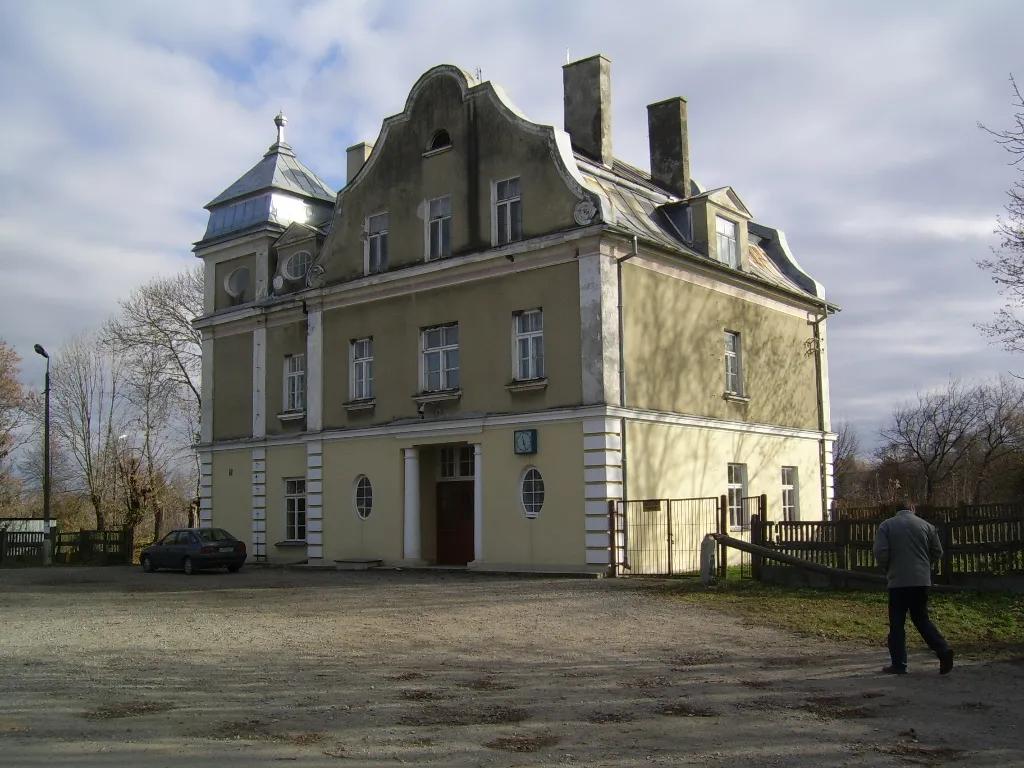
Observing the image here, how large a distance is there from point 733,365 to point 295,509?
1320cm

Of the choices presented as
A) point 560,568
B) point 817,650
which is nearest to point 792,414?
point 560,568

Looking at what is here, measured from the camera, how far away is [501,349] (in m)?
23.1

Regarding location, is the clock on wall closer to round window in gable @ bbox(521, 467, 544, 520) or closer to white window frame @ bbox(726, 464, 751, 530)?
round window in gable @ bbox(521, 467, 544, 520)

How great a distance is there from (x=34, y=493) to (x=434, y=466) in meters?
46.8

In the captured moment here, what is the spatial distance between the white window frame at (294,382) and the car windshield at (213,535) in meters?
3.99

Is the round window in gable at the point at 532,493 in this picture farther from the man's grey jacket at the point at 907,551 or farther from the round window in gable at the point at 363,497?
the man's grey jacket at the point at 907,551

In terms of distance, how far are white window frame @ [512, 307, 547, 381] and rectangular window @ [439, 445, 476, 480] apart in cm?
306

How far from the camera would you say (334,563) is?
86.3ft

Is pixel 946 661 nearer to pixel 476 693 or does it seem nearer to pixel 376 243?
pixel 476 693

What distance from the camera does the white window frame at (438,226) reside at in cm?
2459

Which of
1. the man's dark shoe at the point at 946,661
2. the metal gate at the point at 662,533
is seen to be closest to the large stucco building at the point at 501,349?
the metal gate at the point at 662,533

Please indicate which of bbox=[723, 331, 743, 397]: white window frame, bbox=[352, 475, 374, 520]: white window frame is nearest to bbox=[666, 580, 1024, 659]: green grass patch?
bbox=[723, 331, 743, 397]: white window frame

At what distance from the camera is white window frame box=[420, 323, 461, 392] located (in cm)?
2436

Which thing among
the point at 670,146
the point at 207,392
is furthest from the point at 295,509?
the point at 670,146
